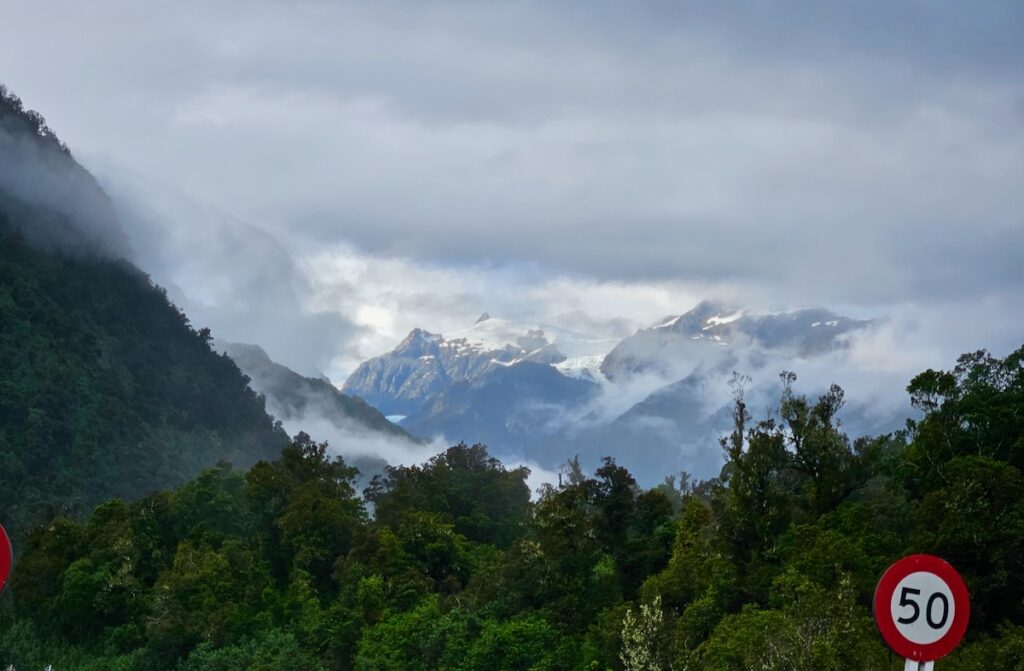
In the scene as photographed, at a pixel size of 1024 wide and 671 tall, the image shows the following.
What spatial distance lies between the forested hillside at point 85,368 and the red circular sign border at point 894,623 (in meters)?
100

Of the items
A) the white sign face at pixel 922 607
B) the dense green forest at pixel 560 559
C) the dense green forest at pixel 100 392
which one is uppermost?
the dense green forest at pixel 100 392

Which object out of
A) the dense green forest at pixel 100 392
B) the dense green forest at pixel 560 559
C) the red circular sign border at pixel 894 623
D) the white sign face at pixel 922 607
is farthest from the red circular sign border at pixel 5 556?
the dense green forest at pixel 100 392

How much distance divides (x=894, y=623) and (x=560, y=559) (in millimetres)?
42269

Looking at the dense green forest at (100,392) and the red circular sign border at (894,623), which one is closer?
the red circular sign border at (894,623)

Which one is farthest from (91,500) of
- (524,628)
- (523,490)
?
(524,628)

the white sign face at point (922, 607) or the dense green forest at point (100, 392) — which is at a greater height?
the dense green forest at point (100, 392)

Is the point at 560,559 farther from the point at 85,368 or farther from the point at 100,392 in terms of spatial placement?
the point at 85,368

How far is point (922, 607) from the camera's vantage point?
32.2ft

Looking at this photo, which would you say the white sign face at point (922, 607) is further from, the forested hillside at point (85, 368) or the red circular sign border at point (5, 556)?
the forested hillside at point (85, 368)

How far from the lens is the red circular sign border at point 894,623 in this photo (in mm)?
9750

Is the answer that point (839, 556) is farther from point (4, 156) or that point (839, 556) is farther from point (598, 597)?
point (4, 156)

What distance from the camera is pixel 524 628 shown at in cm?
4750

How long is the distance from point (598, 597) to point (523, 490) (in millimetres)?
25613

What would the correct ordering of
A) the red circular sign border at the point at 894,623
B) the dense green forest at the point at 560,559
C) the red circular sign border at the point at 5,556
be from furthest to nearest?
the dense green forest at the point at 560,559 → the red circular sign border at the point at 5,556 → the red circular sign border at the point at 894,623
